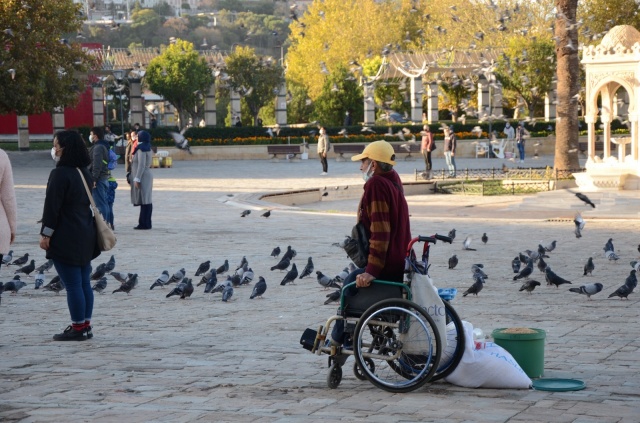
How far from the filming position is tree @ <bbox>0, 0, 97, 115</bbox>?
33938mm

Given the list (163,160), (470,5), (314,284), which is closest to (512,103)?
(470,5)

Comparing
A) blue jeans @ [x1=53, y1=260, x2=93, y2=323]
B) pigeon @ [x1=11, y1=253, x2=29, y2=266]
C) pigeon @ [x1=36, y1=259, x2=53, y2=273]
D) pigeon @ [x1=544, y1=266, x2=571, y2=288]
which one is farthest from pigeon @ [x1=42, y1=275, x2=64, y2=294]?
pigeon @ [x1=544, y1=266, x2=571, y2=288]

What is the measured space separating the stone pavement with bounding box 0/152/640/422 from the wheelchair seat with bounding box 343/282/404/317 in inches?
17.3

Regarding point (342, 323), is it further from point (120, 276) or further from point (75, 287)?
point (120, 276)

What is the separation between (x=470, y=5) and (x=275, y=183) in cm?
3424

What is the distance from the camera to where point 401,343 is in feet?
19.4

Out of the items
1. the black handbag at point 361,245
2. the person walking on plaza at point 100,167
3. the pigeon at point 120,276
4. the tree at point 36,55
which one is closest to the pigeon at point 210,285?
the pigeon at point 120,276

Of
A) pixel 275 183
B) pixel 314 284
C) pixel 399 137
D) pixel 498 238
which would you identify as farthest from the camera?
pixel 399 137

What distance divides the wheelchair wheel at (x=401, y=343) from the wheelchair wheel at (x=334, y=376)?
13cm

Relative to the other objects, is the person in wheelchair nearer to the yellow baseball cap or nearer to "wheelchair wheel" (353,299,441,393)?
the yellow baseball cap

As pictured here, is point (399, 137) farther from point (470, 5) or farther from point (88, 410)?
point (88, 410)

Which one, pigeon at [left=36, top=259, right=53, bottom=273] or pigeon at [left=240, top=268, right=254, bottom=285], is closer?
pigeon at [left=240, top=268, right=254, bottom=285]

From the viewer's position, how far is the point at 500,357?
19.5ft

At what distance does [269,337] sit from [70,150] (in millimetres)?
1959
